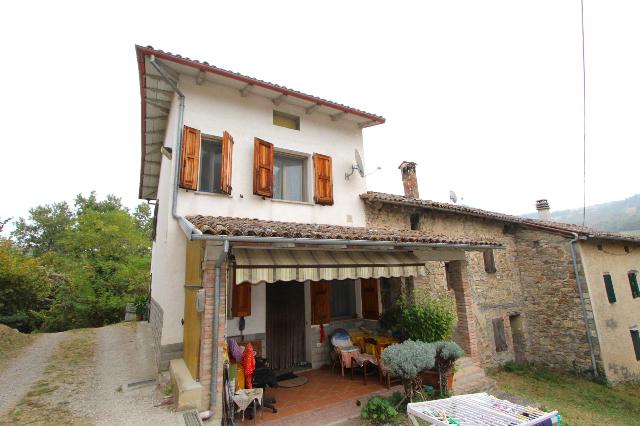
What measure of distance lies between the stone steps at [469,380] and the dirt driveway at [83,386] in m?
6.99

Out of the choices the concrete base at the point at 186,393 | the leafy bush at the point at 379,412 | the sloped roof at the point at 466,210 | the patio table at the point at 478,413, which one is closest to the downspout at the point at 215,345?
the concrete base at the point at 186,393

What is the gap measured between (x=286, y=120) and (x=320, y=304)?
655cm

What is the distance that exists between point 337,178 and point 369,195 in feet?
4.56

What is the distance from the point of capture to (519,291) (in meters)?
16.0

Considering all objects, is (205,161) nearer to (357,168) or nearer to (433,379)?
(357,168)

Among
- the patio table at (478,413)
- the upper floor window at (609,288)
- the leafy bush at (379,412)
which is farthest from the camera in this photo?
the upper floor window at (609,288)

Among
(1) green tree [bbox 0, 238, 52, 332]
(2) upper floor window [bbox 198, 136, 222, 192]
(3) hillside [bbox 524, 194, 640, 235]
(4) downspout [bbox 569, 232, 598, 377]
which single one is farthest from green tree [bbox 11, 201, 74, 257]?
(3) hillside [bbox 524, 194, 640, 235]

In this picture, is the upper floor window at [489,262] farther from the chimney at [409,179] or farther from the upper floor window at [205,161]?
the upper floor window at [205,161]

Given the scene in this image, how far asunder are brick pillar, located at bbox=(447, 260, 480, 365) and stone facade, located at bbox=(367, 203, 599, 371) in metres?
2.71

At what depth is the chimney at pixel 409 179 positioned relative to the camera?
54.0 feet

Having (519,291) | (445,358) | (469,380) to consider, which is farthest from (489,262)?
(445,358)

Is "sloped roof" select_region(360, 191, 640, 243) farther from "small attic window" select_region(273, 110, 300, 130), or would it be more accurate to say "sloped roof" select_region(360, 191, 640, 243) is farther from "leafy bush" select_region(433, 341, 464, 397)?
"leafy bush" select_region(433, 341, 464, 397)

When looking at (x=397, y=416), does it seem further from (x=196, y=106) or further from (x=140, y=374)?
(x=196, y=106)

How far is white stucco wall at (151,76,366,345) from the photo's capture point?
26.5 ft
